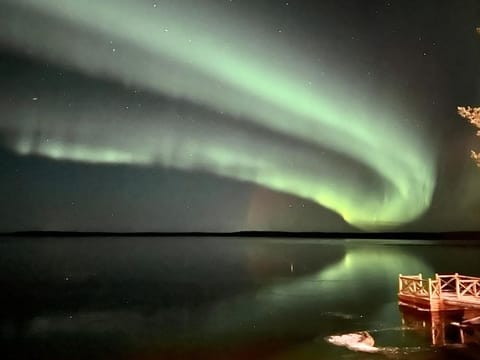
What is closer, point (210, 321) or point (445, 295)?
point (445, 295)

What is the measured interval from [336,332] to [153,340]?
10.8 m

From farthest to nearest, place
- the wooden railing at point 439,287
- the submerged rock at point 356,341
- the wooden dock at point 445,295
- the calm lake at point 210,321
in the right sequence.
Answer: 1. the wooden railing at point 439,287
2. the wooden dock at point 445,295
3. the calm lake at point 210,321
4. the submerged rock at point 356,341

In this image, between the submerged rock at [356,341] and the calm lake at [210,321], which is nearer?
the submerged rock at [356,341]

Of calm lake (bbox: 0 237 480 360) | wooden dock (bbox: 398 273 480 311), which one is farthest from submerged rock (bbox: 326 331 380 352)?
wooden dock (bbox: 398 273 480 311)

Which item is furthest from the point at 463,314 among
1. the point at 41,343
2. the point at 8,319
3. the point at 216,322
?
the point at 8,319

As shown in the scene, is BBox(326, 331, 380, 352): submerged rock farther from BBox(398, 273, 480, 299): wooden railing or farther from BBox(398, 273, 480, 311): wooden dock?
BBox(398, 273, 480, 299): wooden railing

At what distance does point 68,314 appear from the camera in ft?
138

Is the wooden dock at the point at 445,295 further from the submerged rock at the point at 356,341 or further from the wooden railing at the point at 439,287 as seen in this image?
the submerged rock at the point at 356,341

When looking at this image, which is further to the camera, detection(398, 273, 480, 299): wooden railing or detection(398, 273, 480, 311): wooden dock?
detection(398, 273, 480, 299): wooden railing

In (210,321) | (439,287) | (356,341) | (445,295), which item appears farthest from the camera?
(210,321)

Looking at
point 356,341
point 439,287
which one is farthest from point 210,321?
point 439,287

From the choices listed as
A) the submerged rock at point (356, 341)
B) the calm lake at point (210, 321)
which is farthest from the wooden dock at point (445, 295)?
the submerged rock at point (356, 341)

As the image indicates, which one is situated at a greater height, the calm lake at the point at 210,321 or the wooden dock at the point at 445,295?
the wooden dock at the point at 445,295

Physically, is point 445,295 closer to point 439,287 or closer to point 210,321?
point 439,287
